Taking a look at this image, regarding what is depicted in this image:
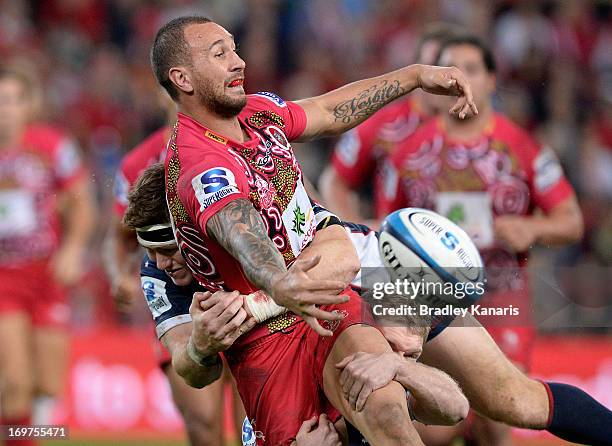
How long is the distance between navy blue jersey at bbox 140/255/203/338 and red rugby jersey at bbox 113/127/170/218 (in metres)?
1.22

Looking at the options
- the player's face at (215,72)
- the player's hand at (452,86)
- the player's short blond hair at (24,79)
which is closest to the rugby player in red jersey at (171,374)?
the player's face at (215,72)

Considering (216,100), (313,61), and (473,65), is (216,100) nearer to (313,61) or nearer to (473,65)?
(473,65)

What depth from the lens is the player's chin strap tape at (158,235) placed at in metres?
5.16

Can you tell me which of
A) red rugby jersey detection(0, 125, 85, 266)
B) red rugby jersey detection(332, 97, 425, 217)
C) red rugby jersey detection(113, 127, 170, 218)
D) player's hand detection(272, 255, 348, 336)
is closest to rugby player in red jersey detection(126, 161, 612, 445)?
player's hand detection(272, 255, 348, 336)

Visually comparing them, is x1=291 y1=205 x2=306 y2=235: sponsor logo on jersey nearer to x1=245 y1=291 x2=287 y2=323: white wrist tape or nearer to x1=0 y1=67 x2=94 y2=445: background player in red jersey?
x1=245 y1=291 x2=287 y2=323: white wrist tape

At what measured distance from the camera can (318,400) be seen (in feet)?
16.1

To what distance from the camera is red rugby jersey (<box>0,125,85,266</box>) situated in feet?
28.2

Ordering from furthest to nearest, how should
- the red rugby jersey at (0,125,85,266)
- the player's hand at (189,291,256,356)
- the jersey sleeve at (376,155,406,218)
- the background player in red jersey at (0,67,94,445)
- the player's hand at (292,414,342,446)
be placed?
1. the red rugby jersey at (0,125,85,266)
2. the background player in red jersey at (0,67,94,445)
3. the jersey sleeve at (376,155,406,218)
4. the player's hand at (292,414,342,446)
5. the player's hand at (189,291,256,356)

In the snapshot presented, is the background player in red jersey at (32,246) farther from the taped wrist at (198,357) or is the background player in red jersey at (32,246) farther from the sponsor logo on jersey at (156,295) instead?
the taped wrist at (198,357)

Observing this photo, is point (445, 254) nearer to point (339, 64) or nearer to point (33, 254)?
point (33, 254)

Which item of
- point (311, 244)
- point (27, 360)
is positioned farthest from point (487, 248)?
point (27, 360)

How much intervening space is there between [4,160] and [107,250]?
5.77 ft

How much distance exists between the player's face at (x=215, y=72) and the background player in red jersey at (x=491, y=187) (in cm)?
244

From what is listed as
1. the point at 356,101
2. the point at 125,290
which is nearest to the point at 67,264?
the point at 125,290
